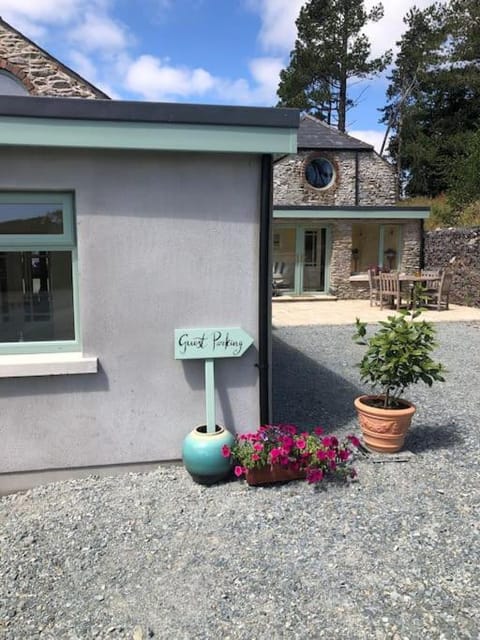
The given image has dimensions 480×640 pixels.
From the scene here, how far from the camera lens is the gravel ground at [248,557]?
221cm

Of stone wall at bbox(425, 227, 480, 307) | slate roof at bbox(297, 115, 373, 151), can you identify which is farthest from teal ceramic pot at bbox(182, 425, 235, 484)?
slate roof at bbox(297, 115, 373, 151)

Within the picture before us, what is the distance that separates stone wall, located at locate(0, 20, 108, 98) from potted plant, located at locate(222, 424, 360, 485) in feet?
21.5

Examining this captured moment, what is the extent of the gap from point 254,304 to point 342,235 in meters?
12.8

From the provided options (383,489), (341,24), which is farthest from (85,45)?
(341,24)

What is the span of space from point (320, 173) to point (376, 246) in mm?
4851

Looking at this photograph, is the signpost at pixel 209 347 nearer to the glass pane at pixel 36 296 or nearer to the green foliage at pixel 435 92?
the glass pane at pixel 36 296

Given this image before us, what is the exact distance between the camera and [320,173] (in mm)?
19656

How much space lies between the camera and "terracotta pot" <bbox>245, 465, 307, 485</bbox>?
3395mm

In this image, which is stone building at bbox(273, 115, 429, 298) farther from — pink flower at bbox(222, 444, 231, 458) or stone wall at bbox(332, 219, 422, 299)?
pink flower at bbox(222, 444, 231, 458)

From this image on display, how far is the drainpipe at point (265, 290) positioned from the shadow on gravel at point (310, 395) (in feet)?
3.47

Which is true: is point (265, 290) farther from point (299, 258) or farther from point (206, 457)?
point (299, 258)

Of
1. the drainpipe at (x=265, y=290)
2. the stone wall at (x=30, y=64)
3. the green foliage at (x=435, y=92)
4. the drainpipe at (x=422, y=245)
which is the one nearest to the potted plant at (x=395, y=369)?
the drainpipe at (x=265, y=290)

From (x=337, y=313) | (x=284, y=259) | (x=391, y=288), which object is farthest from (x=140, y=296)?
(x=284, y=259)

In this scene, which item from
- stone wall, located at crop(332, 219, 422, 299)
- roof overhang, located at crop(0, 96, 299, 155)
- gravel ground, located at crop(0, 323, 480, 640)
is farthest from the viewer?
stone wall, located at crop(332, 219, 422, 299)
